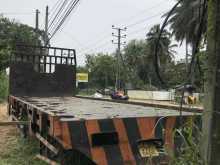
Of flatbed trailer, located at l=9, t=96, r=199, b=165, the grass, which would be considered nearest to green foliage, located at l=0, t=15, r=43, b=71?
the grass

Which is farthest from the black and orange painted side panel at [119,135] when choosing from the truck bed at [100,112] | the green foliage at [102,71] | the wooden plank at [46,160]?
the green foliage at [102,71]

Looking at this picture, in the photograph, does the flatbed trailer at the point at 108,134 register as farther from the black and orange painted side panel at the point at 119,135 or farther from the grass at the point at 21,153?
the grass at the point at 21,153

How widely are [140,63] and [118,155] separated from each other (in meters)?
62.3

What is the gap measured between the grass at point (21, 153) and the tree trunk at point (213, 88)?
327 centimetres

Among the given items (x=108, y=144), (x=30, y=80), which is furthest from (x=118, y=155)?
(x=30, y=80)

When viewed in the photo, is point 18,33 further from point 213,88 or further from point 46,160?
point 213,88

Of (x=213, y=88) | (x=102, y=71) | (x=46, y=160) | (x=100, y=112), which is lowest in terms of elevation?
(x=46, y=160)

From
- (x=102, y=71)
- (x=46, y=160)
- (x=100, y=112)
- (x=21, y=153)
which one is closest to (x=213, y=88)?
(x=100, y=112)

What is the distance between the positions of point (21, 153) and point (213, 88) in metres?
4.84

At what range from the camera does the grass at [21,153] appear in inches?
229

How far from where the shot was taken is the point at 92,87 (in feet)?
216

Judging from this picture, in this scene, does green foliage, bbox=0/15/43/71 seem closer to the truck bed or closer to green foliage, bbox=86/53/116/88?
green foliage, bbox=86/53/116/88

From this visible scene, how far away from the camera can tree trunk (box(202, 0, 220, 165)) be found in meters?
2.47

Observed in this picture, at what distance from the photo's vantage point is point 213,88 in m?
2.49
